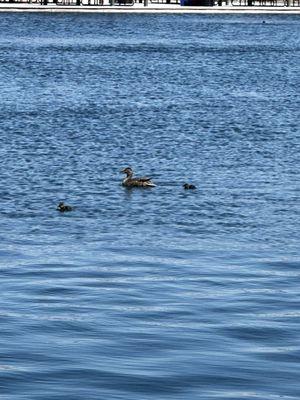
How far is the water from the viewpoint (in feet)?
89.4

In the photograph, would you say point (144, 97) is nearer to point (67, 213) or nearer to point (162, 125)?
point (162, 125)

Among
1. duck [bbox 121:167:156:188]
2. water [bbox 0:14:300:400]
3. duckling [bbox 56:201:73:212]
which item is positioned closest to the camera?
water [bbox 0:14:300:400]

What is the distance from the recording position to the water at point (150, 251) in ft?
89.4

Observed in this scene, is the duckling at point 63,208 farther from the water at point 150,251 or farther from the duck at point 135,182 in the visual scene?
the duck at point 135,182

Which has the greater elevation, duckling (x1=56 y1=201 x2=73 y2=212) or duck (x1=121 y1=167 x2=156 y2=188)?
duck (x1=121 y1=167 x2=156 y2=188)

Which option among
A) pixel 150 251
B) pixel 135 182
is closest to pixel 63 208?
pixel 135 182

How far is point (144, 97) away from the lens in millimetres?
90375

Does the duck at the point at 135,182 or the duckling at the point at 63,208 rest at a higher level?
the duck at the point at 135,182

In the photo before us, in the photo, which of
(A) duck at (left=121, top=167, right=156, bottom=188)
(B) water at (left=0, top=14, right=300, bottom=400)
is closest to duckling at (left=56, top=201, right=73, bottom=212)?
(B) water at (left=0, top=14, right=300, bottom=400)

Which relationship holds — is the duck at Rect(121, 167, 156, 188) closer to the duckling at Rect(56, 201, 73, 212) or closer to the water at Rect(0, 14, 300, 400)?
the water at Rect(0, 14, 300, 400)

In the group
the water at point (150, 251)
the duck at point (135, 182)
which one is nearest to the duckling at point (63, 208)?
the water at point (150, 251)

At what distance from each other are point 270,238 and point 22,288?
895 centimetres

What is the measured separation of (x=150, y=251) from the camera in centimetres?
3841

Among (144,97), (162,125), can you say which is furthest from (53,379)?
(144,97)
